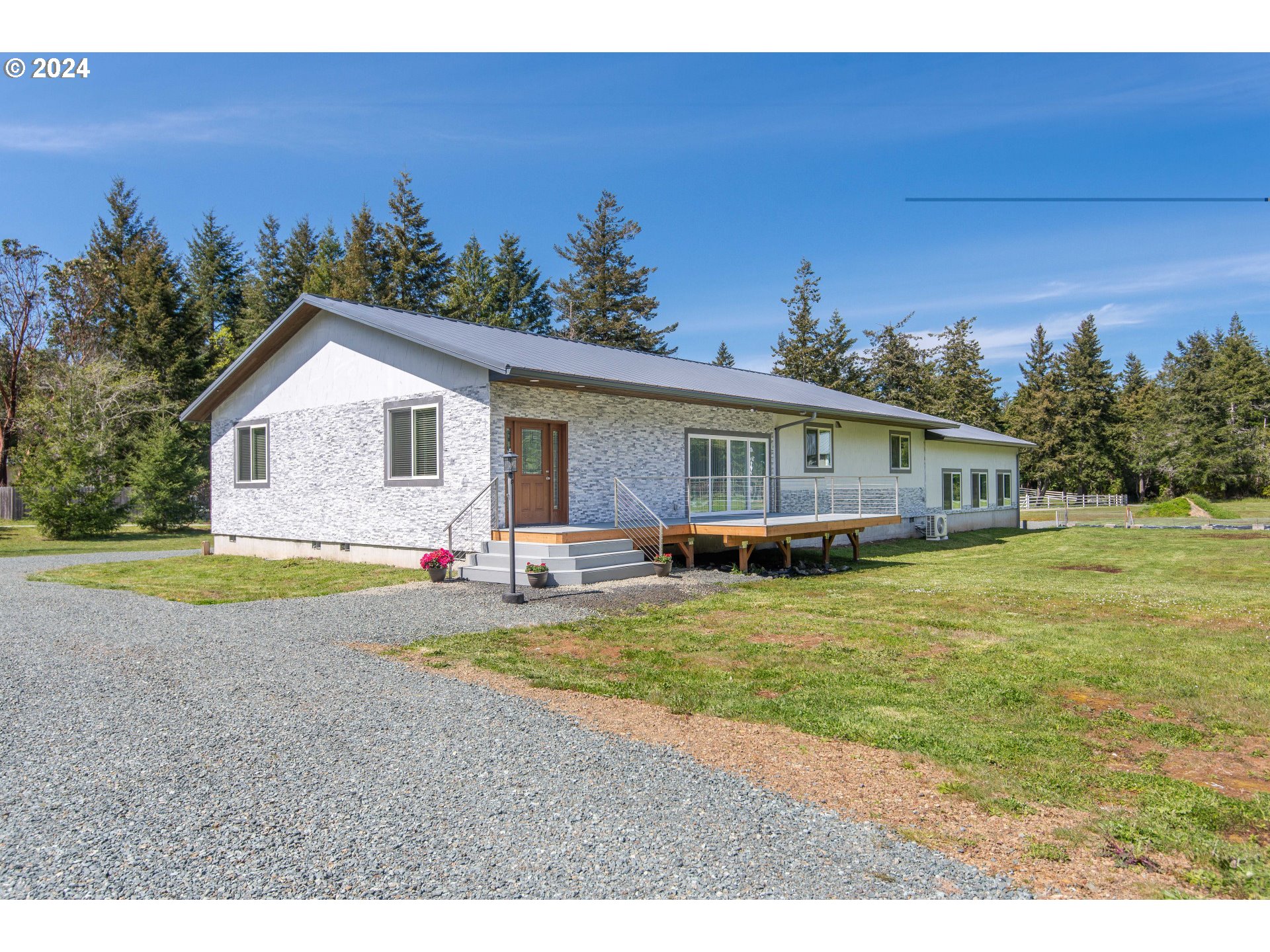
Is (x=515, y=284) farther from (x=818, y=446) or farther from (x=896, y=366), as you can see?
(x=818, y=446)

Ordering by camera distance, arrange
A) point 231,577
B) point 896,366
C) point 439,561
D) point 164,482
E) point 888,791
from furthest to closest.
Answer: point 896,366
point 164,482
point 231,577
point 439,561
point 888,791

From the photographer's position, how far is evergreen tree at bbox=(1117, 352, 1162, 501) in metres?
48.3

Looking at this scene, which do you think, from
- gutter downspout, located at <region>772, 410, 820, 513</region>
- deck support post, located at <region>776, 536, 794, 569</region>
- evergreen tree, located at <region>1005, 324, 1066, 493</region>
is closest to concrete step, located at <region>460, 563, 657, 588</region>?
deck support post, located at <region>776, 536, 794, 569</region>

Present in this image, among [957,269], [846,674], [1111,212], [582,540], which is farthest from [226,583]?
[957,269]

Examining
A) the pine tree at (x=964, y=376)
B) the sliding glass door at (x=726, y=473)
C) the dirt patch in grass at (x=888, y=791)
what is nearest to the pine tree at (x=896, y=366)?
the pine tree at (x=964, y=376)

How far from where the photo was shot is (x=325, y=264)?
4053 centimetres

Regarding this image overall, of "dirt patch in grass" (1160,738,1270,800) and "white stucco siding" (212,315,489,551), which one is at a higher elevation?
"white stucco siding" (212,315,489,551)

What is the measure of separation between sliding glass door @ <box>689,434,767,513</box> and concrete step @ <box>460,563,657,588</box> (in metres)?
3.52

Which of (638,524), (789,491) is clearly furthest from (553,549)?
(789,491)

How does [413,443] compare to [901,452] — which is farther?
[901,452]

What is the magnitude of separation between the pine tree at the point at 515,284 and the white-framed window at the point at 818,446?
2489 cm

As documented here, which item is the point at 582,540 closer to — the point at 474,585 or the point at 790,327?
the point at 474,585

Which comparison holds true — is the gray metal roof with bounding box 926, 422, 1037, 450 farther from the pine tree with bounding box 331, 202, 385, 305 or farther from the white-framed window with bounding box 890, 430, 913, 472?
the pine tree with bounding box 331, 202, 385, 305

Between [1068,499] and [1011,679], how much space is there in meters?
49.8
